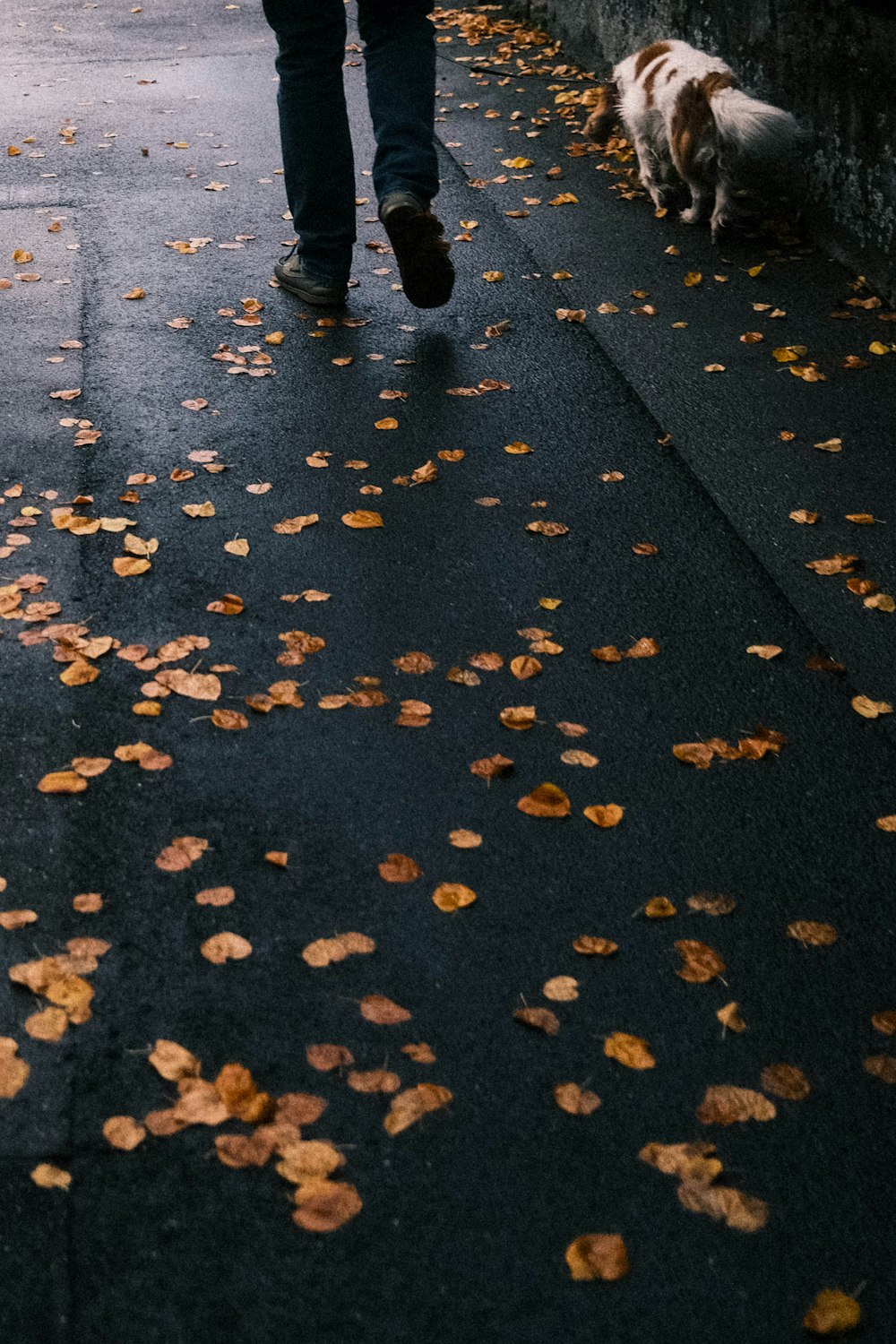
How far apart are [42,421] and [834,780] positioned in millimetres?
3093

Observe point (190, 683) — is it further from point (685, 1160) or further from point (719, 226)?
point (719, 226)

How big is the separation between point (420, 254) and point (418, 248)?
3 cm

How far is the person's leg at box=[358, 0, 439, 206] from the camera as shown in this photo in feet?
17.0

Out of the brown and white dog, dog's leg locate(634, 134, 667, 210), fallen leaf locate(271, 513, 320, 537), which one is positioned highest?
the brown and white dog

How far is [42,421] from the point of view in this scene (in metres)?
4.82

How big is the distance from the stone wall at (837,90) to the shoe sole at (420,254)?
190cm

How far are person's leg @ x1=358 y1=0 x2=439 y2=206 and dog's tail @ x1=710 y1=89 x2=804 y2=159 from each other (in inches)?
60.5

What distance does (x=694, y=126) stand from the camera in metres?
6.39

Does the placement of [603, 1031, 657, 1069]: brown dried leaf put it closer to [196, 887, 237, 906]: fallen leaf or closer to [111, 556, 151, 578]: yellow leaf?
[196, 887, 237, 906]: fallen leaf

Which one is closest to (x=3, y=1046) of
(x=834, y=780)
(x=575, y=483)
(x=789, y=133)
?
(x=834, y=780)

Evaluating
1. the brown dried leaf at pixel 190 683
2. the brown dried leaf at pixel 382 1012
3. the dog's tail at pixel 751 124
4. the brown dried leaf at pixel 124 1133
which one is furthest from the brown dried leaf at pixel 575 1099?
the dog's tail at pixel 751 124

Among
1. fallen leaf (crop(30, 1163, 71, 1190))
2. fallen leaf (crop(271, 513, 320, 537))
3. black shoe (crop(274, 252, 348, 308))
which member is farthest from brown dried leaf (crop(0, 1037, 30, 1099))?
black shoe (crop(274, 252, 348, 308))

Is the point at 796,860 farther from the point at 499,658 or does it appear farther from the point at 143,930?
the point at 143,930

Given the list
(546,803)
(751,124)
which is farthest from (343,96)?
(546,803)
